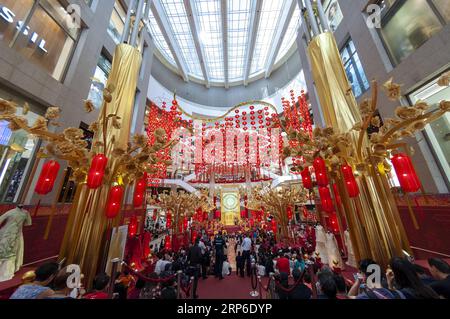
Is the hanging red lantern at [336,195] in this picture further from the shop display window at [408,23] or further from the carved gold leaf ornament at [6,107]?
the carved gold leaf ornament at [6,107]

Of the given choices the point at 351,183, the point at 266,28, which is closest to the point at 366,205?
the point at 351,183

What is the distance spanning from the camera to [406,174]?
6.82 ft

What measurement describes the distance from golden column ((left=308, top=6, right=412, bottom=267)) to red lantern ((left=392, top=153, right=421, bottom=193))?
13.3 inches

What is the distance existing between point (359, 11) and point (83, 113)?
938cm

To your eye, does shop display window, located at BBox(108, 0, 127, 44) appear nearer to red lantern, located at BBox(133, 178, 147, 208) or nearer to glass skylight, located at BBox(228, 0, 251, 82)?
glass skylight, located at BBox(228, 0, 251, 82)

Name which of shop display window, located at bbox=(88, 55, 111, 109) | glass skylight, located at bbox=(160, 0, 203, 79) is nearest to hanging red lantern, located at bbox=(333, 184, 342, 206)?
shop display window, located at bbox=(88, 55, 111, 109)

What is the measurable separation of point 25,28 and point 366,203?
777 cm

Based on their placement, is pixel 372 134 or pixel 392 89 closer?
pixel 392 89

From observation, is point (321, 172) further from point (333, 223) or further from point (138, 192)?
point (138, 192)

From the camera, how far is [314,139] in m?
2.82

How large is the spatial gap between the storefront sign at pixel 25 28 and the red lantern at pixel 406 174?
7.47 metres

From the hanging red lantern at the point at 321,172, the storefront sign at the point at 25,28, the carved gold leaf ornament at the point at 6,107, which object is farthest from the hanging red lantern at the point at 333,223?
the storefront sign at the point at 25,28

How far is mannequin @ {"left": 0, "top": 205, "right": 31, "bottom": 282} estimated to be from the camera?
2.53m
